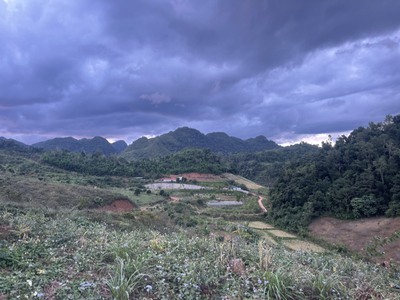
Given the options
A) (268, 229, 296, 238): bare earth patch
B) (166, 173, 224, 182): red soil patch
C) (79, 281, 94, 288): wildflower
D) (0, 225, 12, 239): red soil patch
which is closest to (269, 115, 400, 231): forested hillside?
(268, 229, 296, 238): bare earth patch

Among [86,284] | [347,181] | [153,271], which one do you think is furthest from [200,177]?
[86,284]

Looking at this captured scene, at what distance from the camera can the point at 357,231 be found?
1178 inches

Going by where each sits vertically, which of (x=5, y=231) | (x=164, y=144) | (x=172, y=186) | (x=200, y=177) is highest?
(x=164, y=144)

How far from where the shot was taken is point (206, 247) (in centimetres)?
524

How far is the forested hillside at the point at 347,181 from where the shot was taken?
3124 cm

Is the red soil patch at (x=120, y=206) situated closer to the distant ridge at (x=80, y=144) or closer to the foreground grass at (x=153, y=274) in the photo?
the foreground grass at (x=153, y=274)

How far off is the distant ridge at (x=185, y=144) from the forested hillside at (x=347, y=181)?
8092 centimetres

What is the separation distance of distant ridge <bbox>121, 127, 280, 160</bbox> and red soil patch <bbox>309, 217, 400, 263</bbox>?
87.1m

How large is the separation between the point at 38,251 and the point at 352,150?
37541mm

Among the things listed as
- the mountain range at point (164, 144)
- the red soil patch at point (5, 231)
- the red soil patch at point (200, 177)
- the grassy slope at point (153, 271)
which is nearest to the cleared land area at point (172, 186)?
the red soil patch at point (200, 177)

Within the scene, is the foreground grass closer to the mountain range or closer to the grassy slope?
the grassy slope

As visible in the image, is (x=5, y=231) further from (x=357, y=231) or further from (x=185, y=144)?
(x=185, y=144)

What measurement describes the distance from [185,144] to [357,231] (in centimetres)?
13042

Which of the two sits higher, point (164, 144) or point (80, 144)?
point (80, 144)
